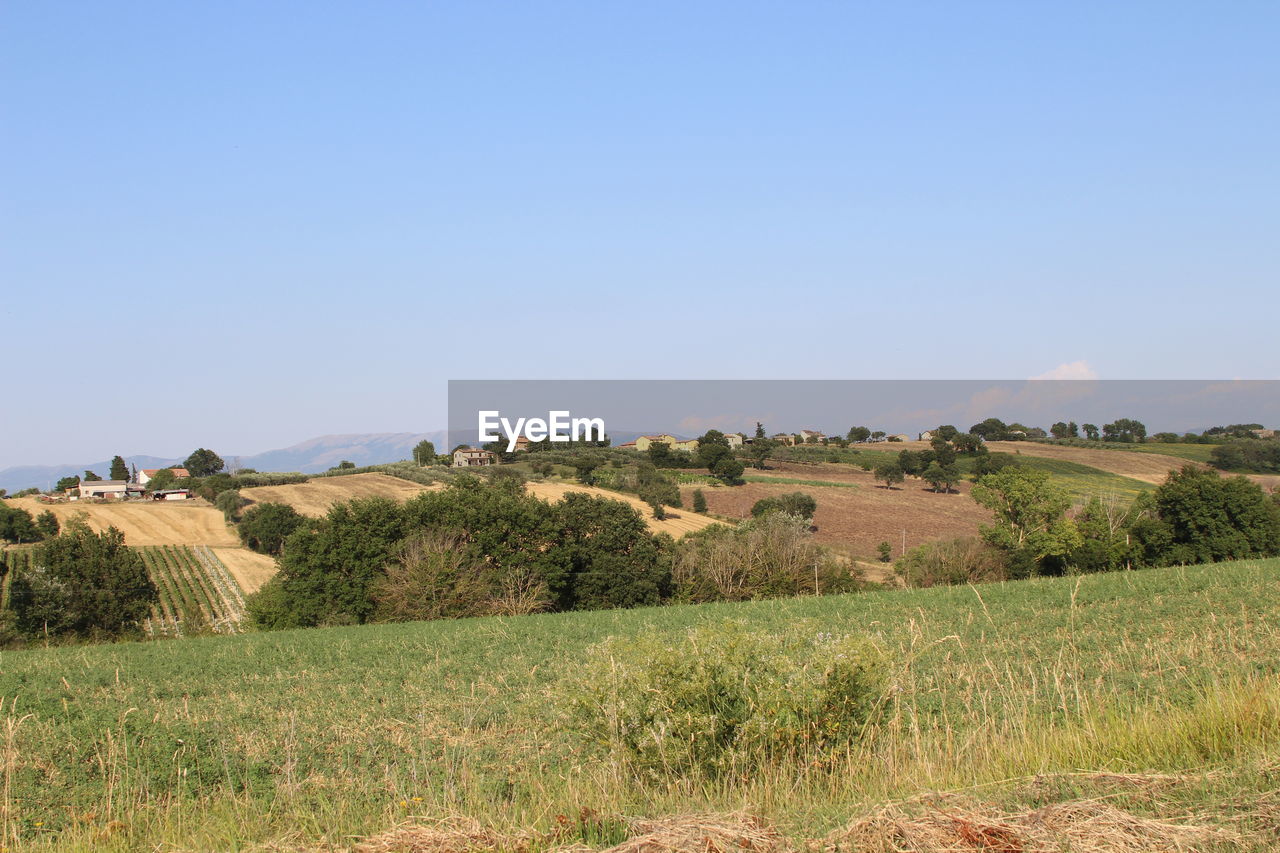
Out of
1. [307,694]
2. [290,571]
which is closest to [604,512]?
[290,571]

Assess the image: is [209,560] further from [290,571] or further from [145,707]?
[145,707]

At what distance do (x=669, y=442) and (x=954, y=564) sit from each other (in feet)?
216

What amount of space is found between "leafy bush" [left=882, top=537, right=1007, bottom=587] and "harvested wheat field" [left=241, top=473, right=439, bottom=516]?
137 feet

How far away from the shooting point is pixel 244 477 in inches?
3772

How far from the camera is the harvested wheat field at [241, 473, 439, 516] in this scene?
7575 cm

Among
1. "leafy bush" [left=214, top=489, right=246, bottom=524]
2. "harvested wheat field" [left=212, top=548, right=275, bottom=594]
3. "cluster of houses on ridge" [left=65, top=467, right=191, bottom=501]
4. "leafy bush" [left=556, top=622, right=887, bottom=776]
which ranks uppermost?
"leafy bush" [left=556, top=622, right=887, bottom=776]

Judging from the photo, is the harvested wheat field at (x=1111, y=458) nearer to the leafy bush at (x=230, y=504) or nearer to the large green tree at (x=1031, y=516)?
the large green tree at (x=1031, y=516)

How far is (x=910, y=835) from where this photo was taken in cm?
403

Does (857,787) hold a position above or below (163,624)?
above

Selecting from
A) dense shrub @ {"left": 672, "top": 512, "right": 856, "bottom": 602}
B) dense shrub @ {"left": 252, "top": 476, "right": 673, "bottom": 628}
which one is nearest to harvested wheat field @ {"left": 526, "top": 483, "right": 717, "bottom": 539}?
dense shrub @ {"left": 672, "top": 512, "right": 856, "bottom": 602}

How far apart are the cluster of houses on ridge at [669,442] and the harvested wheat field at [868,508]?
58.7ft

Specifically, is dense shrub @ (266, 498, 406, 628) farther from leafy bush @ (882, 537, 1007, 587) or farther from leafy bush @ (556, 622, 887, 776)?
leafy bush @ (556, 622, 887, 776)

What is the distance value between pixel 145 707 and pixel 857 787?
11.6 metres

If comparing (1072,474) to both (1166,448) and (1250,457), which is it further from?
(1166,448)
